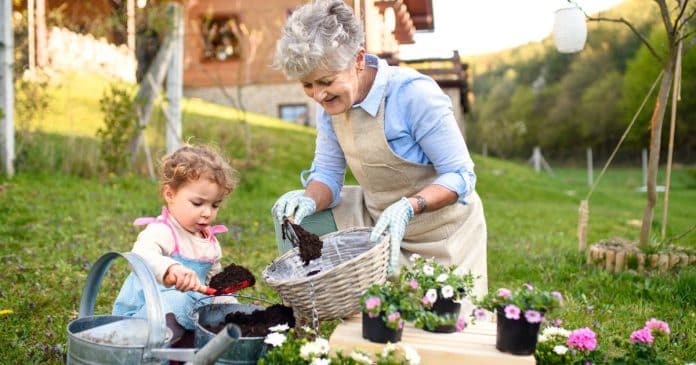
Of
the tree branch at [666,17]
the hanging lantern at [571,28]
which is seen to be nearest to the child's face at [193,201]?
the tree branch at [666,17]

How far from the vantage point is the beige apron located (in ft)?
9.40

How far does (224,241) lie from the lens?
17.7 feet

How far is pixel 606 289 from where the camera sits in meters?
4.25

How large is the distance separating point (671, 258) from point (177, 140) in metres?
5.94

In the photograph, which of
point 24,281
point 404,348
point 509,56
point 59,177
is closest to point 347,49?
point 404,348

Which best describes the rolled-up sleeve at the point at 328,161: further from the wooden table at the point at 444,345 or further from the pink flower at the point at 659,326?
the pink flower at the point at 659,326

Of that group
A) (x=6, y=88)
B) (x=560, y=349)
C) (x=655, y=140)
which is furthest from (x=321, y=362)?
(x=6, y=88)

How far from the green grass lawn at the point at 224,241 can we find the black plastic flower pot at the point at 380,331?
1.40m

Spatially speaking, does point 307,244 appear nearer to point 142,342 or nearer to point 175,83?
point 142,342

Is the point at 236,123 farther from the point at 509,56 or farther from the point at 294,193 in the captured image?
the point at 509,56

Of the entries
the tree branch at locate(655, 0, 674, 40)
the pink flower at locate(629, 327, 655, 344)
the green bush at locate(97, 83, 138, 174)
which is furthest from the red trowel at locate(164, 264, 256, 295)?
the green bush at locate(97, 83, 138, 174)

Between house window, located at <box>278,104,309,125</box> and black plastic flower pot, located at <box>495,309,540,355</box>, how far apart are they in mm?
16109

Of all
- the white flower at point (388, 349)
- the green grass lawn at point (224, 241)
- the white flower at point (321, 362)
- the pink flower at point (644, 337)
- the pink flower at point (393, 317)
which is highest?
the pink flower at point (393, 317)

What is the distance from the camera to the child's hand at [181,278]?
2338mm
